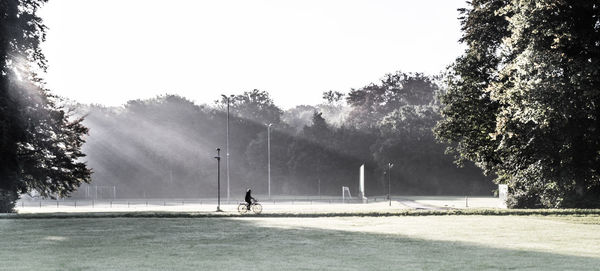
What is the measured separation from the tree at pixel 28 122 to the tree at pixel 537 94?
951 inches

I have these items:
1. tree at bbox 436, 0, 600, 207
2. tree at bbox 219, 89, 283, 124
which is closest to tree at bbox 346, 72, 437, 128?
tree at bbox 219, 89, 283, 124

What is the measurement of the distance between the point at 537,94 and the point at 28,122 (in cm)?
2657

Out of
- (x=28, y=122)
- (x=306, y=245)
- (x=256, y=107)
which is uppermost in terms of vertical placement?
(x=256, y=107)

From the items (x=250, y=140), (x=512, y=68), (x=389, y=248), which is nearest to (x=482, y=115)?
(x=512, y=68)

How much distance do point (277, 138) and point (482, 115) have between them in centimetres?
6664

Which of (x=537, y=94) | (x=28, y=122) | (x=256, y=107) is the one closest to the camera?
(x=537, y=94)

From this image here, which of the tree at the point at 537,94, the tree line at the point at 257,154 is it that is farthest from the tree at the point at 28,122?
the tree line at the point at 257,154

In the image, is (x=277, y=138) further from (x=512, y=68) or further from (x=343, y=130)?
(x=512, y=68)

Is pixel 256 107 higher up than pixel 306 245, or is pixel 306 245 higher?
pixel 256 107

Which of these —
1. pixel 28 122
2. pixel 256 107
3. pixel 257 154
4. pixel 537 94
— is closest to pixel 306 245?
Result: pixel 537 94

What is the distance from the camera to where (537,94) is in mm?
28391

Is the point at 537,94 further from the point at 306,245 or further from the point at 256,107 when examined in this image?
the point at 256,107

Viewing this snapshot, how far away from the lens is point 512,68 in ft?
100

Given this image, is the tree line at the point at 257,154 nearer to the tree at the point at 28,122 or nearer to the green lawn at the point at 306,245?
the tree at the point at 28,122
